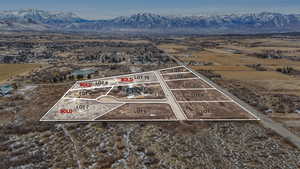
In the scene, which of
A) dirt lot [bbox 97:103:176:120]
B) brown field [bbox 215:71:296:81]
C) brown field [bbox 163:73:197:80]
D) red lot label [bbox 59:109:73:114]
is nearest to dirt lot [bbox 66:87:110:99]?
red lot label [bbox 59:109:73:114]

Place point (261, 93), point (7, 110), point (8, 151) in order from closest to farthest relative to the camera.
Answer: point (8, 151) → point (7, 110) → point (261, 93)

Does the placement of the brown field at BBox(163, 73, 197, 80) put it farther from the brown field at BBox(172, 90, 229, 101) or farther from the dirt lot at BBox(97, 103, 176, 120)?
the dirt lot at BBox(97, 103, 176, 120)

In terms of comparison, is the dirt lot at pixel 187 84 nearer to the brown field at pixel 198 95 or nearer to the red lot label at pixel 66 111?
the brown field at pixel 198 95

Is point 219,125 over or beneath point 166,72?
beneath

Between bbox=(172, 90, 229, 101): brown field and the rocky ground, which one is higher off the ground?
bbox=(172, 90, 229, 101): brown field

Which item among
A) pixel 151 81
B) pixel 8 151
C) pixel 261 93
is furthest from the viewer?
pixel 151 81

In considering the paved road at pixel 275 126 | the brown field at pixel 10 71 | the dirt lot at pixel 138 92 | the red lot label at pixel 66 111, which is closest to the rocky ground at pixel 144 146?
the paved road at pixel 275 126

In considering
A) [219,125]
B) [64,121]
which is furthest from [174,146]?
[64,121]

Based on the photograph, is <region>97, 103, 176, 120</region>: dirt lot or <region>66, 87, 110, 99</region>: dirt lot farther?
<region>66, 87, 110, 99</region>: dirt lot

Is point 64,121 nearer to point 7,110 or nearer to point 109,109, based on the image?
point 109,109
